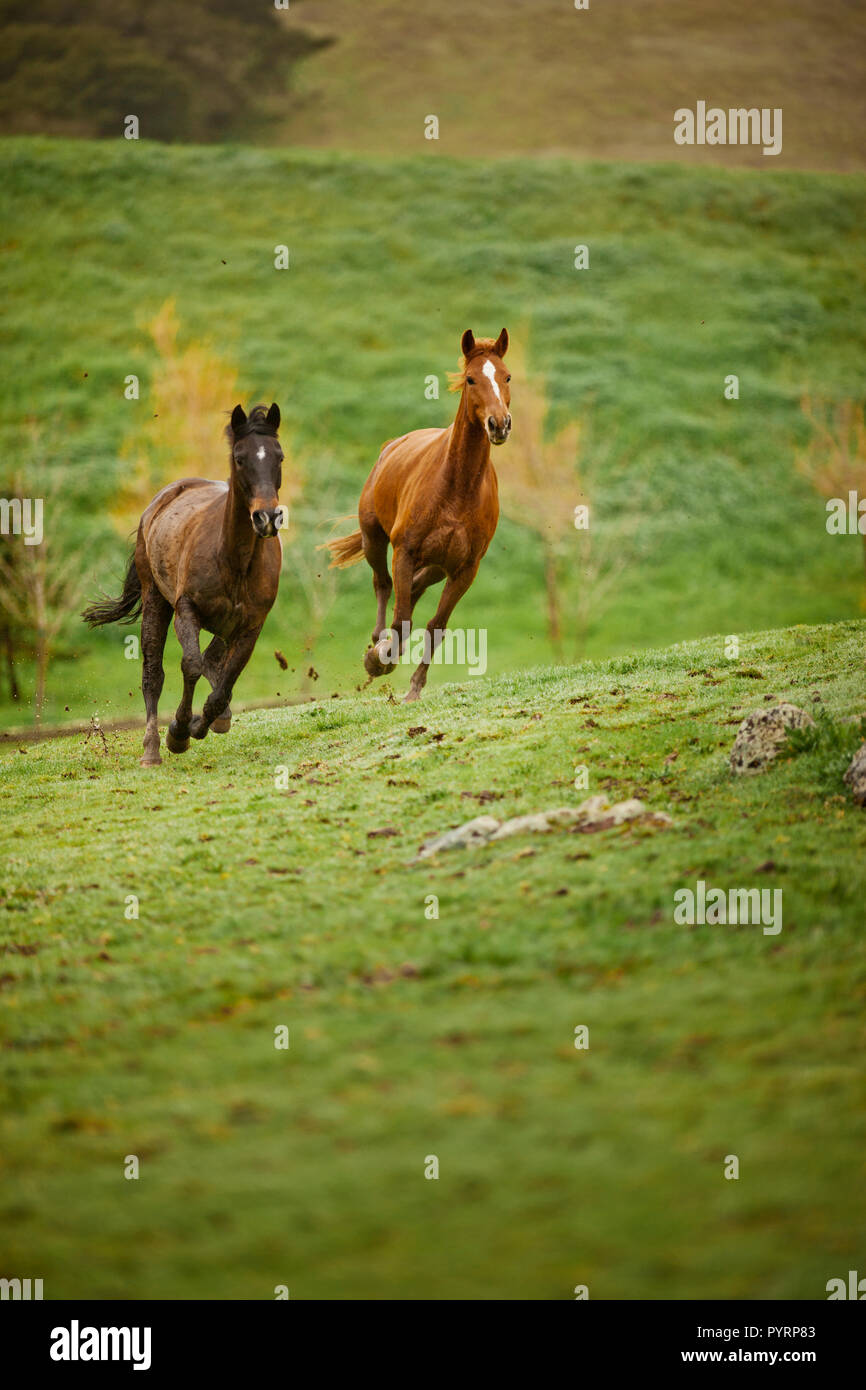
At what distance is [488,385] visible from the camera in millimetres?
13031

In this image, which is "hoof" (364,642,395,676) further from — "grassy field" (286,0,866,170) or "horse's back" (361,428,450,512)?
"grassy field" (286,0,866,170)

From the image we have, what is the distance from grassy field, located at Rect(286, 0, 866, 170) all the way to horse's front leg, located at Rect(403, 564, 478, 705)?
223 feet

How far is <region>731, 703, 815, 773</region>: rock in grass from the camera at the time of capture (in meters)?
10.5

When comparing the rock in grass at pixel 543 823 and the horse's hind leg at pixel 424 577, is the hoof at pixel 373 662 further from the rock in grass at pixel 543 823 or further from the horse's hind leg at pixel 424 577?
the rock in grass at pixel 543 823

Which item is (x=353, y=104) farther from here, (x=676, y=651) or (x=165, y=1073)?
(x=165, y=1073)

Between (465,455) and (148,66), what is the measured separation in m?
89.9

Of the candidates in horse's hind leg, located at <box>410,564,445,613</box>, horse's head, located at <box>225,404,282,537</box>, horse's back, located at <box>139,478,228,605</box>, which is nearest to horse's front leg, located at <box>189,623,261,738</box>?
horse's back, located at <box>139,478,228,605</box>

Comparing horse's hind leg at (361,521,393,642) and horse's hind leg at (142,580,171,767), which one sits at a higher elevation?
horse's hind leg at (361,521,393,642)

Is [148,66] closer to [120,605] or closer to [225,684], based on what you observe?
[120,605]

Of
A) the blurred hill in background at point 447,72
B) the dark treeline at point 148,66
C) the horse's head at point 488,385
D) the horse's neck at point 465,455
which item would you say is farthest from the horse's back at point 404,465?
the dark treeline at point 148,66

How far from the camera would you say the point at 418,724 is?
47.8 feet

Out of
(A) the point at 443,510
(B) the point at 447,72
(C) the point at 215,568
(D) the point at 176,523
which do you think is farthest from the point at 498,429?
(B) the point at 447,72

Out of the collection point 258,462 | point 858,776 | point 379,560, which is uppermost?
point 379,560

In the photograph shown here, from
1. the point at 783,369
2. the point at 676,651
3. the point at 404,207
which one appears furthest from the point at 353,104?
the point at 676,651
